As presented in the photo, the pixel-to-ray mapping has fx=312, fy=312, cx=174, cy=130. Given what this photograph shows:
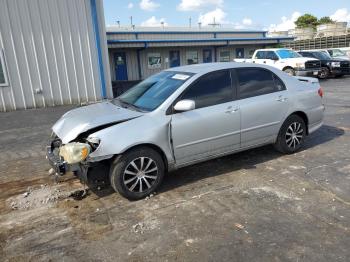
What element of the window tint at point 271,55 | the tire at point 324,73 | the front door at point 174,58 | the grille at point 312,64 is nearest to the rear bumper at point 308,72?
the grille at point 312,64

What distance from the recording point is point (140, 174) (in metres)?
4.12

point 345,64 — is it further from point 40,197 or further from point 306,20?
point 306,20

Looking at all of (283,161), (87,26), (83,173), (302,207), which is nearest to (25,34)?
(87,26)

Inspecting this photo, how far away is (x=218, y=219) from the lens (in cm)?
361

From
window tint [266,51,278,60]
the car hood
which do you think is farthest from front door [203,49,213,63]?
the car hood

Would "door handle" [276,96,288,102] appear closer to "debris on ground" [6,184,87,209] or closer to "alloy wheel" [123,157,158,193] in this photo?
"alloy wheel" [123,157,158,193]

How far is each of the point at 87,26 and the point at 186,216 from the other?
10634mm

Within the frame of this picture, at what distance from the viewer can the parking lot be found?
3082 millimetres

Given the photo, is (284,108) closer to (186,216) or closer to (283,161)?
(283,161)

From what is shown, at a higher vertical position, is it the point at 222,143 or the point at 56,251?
the point at 222,143

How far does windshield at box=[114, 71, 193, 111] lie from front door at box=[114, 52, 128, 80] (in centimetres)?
1735

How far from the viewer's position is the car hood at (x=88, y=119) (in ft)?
13.1

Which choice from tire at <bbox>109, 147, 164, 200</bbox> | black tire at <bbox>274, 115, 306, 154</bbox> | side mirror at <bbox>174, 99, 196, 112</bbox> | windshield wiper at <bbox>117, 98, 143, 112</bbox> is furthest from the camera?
black tire at <bbox>274, 115, 306, 154</bbox>

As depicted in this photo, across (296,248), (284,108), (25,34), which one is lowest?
(296,248)
